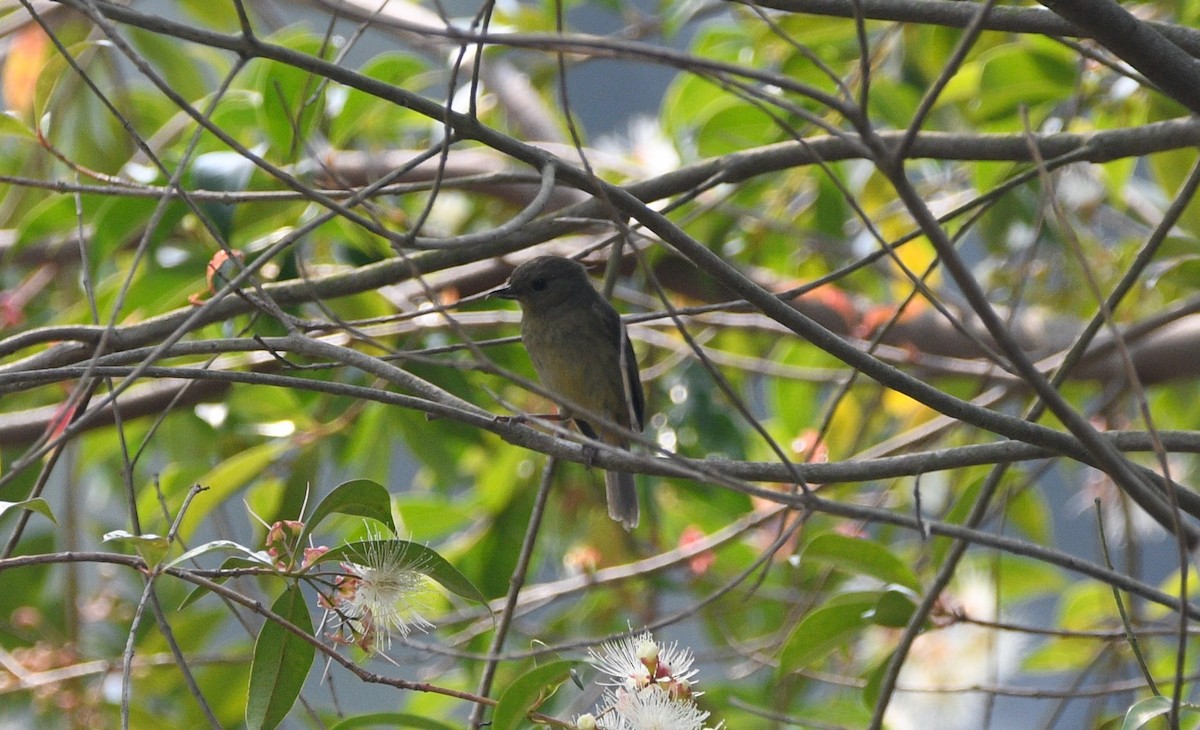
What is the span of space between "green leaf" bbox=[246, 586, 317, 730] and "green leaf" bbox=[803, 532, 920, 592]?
116cm

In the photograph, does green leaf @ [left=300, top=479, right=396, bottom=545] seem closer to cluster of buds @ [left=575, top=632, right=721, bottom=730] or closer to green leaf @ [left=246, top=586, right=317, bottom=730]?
green leaf @ [left=246, top=586, right=317, bottom=730]

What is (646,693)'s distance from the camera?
6.84ft

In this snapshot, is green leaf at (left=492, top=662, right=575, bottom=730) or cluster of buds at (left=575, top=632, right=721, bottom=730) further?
green leaf at (left=492, top=662, right=575, bottom=730)

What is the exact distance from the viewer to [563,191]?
15.5 feet

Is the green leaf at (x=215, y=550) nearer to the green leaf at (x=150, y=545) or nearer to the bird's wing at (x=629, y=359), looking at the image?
the green leaf at (x=150, y=545)

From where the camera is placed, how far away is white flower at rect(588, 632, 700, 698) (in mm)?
2123

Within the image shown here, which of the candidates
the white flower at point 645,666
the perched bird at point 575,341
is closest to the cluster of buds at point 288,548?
the white flower at point 645,666

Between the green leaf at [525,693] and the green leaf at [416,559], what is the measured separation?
0.55 ft

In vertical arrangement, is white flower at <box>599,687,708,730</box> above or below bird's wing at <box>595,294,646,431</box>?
below

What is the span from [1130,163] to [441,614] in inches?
123

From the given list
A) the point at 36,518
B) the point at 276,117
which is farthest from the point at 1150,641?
the point at 36,518

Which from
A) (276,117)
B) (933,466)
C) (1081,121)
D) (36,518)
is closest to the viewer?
(933,466)

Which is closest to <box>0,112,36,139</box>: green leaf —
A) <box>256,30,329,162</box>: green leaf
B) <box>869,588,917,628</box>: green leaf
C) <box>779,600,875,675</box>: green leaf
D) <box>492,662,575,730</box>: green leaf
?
<box>256,30,329,162</box>: green leaf

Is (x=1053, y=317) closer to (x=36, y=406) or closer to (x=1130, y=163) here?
(x=1130, y=163)
